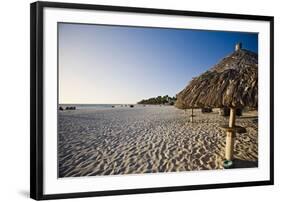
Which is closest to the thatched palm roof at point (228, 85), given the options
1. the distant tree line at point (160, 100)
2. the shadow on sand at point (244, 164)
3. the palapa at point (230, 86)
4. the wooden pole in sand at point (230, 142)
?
the palapa at point (230, 86)

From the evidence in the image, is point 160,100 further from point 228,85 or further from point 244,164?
point 244,164

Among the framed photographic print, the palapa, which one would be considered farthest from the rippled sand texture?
the palapa

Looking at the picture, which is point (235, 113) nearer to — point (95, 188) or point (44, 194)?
point (95, 188)

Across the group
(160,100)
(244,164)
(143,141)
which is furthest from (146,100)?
(244,164)

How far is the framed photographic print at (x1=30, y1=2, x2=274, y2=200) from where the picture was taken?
598 cm

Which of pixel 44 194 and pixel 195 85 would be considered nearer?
pixel 44 194

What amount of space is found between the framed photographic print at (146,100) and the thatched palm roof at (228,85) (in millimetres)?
12

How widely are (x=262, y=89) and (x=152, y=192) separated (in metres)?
1.94

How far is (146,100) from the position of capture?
254 inches

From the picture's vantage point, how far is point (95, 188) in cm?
618

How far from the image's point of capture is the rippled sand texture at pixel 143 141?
6145 millimetres

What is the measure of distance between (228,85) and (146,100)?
113 centimetres

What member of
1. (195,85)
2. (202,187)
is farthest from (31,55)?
(202,187)

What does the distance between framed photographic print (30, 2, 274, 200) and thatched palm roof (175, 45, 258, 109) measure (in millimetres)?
12
